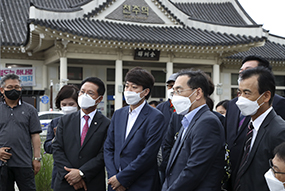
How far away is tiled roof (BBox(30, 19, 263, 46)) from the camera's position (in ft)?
37.8

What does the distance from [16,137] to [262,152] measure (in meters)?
3.04

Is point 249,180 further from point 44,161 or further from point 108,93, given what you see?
point 108,93

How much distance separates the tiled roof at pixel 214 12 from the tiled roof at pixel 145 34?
15.1 feet

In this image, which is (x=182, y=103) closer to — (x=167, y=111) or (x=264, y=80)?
(x=264, y=80)

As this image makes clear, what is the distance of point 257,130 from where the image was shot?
8.30ft

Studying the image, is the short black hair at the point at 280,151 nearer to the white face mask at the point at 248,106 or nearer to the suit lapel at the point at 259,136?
the suit lapel at the point at 259,136

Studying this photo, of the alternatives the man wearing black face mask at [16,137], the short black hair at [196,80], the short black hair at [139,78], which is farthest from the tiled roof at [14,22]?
the short black hair at [196,80]

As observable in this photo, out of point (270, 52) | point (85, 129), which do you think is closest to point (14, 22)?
point (85, 129)

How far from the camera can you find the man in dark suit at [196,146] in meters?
2.44

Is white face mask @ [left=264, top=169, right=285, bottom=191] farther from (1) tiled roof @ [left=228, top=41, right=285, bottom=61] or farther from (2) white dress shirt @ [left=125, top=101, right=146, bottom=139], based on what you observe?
(1) tiled roof @ [left=228, top=41, right=285, bottom=61]

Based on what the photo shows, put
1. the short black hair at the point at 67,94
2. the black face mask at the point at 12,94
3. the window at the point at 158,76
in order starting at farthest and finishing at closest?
the window at the point at 158,76
the short black hair at the point at 67,94
the black face mask at the point at 12,94

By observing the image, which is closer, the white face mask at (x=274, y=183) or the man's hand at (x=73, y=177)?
the white face mask at (x=274, y=183)

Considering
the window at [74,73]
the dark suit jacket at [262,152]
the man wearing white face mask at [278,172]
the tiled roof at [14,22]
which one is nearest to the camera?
the man wearing white face mask at [278,172]

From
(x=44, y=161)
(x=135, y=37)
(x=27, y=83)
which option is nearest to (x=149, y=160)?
(x=44, y=161)
